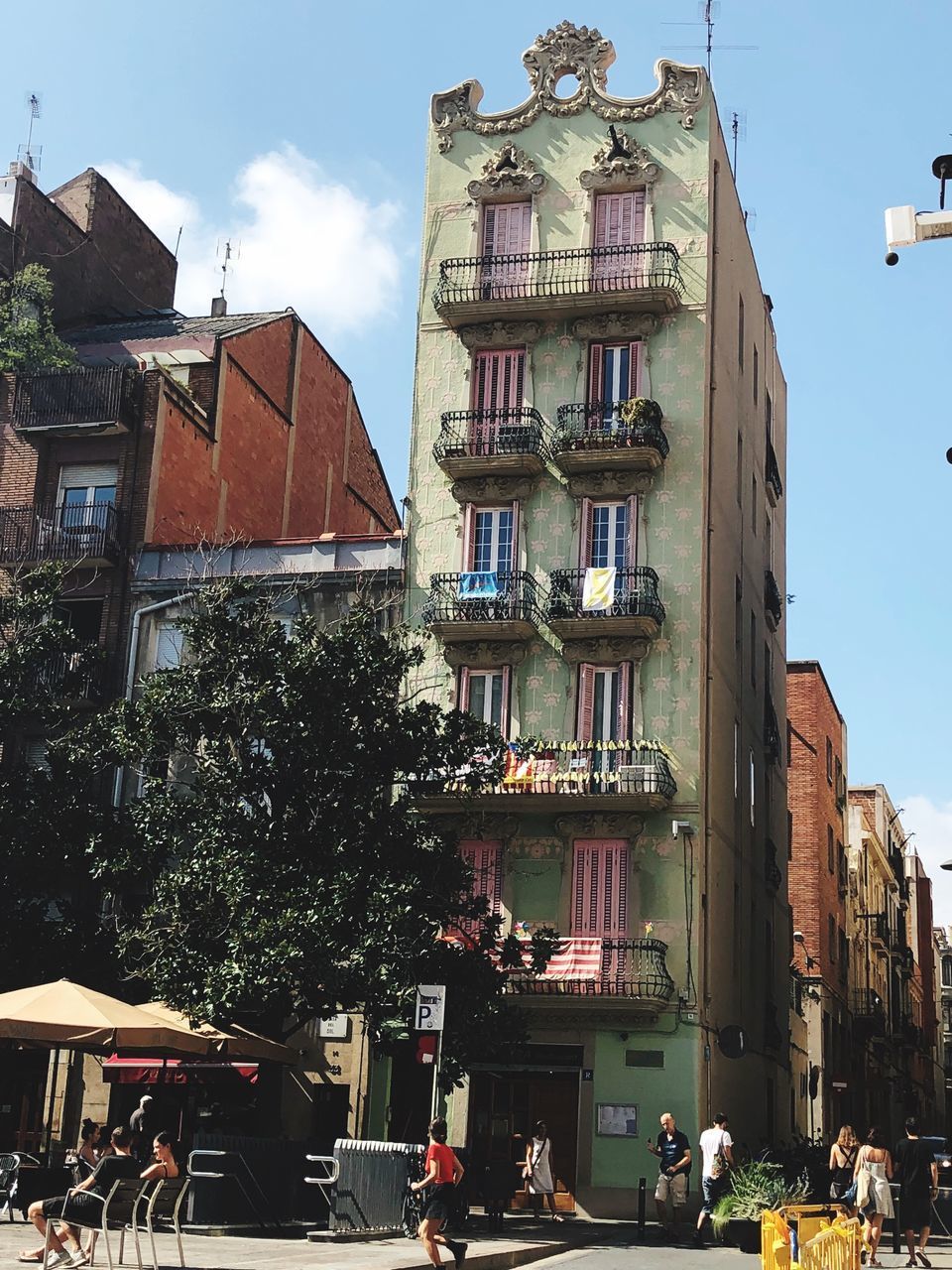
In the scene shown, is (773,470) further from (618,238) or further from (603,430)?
(603,430)

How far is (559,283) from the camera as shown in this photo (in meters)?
35.9

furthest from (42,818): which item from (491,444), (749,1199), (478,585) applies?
(749,1199)

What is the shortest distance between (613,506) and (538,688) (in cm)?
427

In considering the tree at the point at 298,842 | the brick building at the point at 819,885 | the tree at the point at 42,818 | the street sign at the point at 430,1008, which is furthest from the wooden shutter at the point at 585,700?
the brick building at the point at 819,885

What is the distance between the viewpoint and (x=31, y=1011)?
71.6 feet

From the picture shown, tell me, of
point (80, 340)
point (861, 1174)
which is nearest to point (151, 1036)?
point (861, 1174)

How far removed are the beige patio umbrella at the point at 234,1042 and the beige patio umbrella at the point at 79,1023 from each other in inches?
37.8

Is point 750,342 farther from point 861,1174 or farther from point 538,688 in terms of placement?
point 861,1174

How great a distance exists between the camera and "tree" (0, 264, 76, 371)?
39656 mm

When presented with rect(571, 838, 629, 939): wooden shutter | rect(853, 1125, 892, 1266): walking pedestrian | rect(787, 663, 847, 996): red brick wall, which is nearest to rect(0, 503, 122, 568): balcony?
rect(571, 838, 629, 939): wooden shutter

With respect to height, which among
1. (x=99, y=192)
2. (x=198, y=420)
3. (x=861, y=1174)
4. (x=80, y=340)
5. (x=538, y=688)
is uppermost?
(x=99, y=192)

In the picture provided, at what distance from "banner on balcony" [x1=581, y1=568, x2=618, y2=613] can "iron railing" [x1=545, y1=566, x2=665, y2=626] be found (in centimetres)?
5

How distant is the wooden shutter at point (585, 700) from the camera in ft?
109

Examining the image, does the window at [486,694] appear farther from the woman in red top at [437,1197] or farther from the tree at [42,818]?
the woman in red top at [437,1197]
